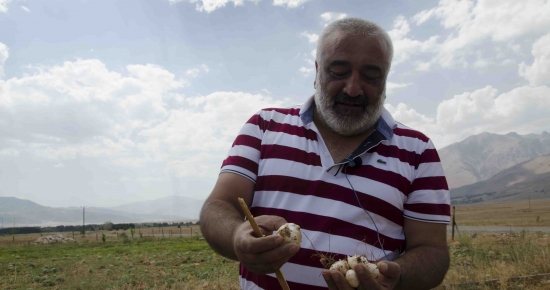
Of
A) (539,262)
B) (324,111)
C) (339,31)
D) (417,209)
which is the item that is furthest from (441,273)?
(539,262)

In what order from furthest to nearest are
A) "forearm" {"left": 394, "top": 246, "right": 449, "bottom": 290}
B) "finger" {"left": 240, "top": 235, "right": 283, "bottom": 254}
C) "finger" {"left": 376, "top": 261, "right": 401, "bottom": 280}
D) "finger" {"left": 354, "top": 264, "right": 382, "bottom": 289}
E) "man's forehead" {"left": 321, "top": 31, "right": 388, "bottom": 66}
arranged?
"man's forehead" {"left": 321, "top": 31, "right": 388, "bottom": 66} < "forearm" {"left": 394, "top": 246, "right": 449, "bottom": 290} < "finger" {"left": 376, "top": 261, "right": 401, "bottom": 280} < "finger" {"left": 354, "top": 264, "right": 382, "bottom": 289} < "finger" {"left": 240, "top": 235, "right": 283, "bottom": 254}

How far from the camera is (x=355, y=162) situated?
231 centimetres

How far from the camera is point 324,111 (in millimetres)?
2607

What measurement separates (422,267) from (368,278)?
1.77ft

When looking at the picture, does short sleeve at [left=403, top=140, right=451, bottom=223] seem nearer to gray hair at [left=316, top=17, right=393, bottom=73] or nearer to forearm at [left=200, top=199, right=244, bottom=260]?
gray hair at [left=316, top=17, right=393, bottom=73]

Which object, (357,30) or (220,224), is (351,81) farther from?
(220,224)

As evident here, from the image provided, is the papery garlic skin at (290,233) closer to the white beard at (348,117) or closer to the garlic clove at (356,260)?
the garlic clove at (356,260)

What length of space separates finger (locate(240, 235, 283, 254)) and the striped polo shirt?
2.16 feet

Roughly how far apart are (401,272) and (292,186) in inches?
28.6

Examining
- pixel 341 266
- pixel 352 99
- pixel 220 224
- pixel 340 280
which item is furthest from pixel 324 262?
pixel 352 99

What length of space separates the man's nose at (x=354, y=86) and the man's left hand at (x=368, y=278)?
1125 millimetres

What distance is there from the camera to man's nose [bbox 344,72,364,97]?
2.49 m

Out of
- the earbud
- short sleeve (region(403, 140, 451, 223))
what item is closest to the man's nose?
the earbud

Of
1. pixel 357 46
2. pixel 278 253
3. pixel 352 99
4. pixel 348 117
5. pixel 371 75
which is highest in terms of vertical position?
pixel 357 46
